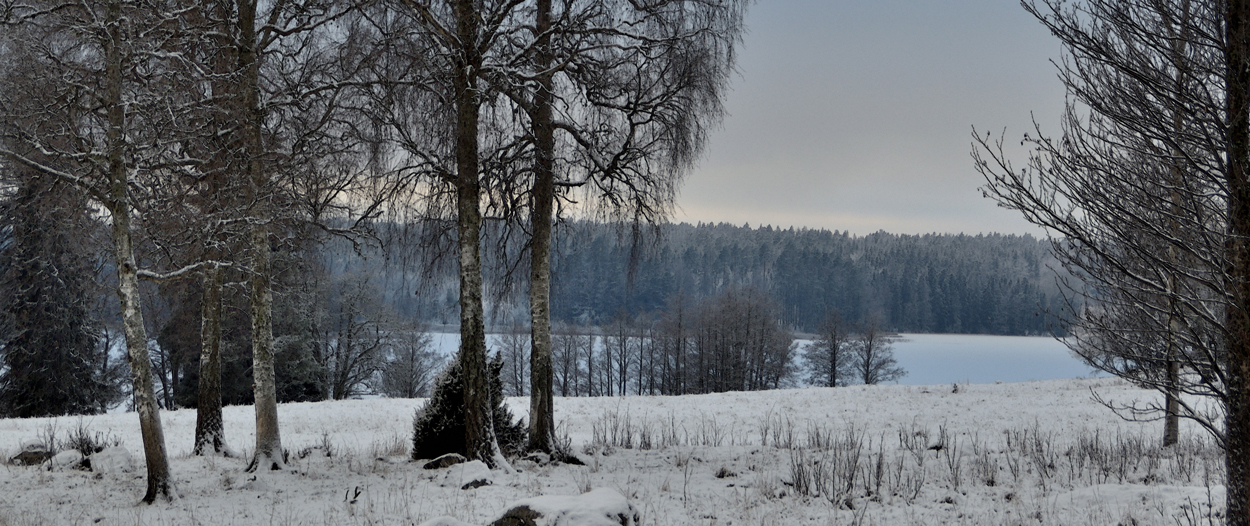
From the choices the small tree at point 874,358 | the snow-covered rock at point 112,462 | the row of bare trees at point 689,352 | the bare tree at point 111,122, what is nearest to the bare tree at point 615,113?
the bare tree at point 111,122

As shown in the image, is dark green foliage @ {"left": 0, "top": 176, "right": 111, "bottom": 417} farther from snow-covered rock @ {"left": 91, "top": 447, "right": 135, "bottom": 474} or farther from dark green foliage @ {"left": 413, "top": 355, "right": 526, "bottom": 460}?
dark green foliage @ {"left": 413, "top": 355, "right": 526, "bottom": 460}

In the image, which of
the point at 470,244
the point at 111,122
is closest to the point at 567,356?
the point at 470,244

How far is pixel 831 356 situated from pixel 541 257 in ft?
121

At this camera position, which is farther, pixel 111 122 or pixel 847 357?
pixel 847 357

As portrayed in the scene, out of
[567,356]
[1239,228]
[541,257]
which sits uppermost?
[541,257]

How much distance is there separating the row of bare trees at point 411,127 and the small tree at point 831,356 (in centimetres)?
3585

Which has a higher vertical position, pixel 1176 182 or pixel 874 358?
pixel 1176 182

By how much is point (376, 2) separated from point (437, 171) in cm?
211

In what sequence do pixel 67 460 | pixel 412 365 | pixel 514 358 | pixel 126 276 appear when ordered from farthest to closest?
pixel 514 358
pixel 412 365
pixel 67 460
pixel 126 276

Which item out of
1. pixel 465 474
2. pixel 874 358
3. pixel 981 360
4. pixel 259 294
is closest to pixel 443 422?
pixel 465 474

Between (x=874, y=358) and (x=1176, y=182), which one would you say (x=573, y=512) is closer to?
(x=1176, y=182)

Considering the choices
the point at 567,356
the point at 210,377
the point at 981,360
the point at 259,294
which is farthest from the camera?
the point at 981,360

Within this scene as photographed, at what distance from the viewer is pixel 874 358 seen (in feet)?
146

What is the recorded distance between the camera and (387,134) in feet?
29.2
